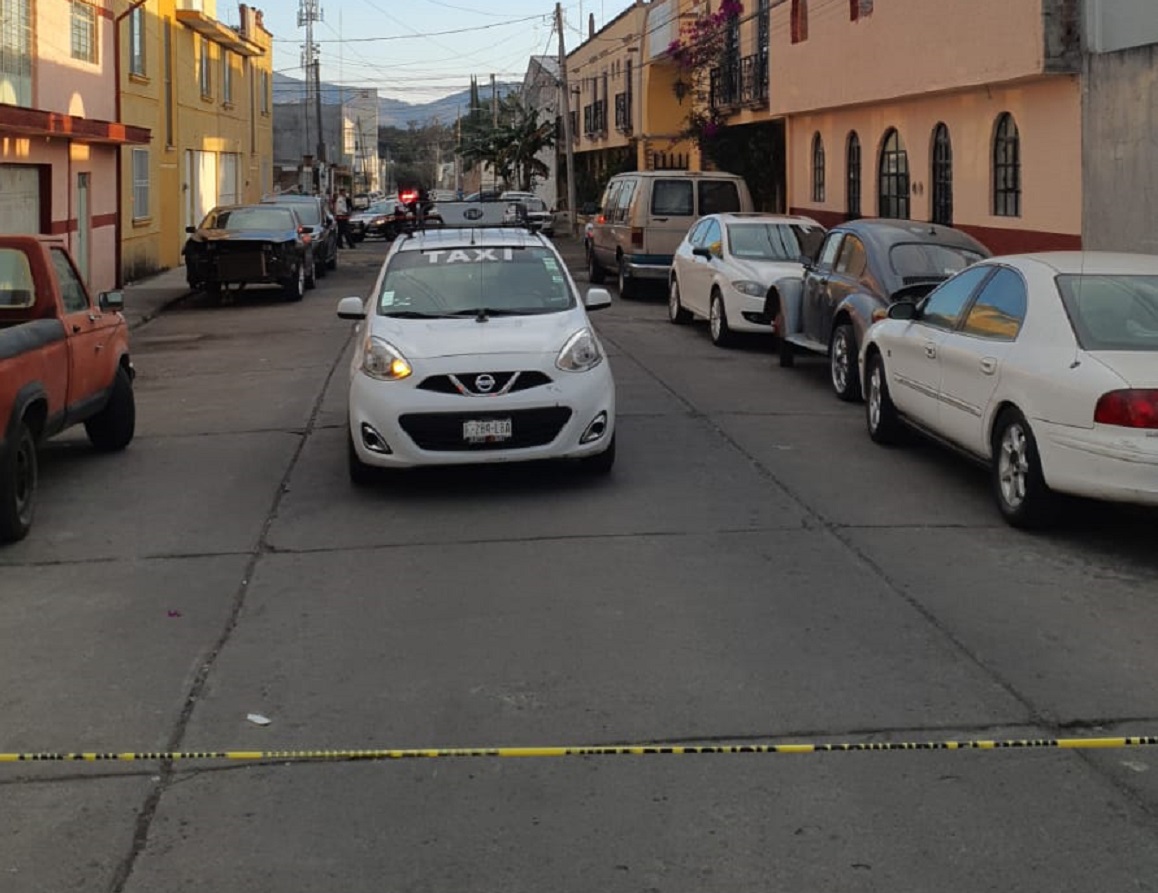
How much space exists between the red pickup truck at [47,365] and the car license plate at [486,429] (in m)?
2.48

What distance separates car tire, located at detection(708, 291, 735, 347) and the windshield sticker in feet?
23.1

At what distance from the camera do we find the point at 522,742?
5.33 m

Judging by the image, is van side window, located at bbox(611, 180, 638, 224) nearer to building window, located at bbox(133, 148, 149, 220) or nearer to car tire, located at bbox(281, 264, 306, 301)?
car tire, located at bbox(281, 264, 306, 301)

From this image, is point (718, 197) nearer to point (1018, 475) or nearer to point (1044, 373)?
point (1018, 475)

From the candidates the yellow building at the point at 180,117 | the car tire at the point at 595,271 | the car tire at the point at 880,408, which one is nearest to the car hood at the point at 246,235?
the yellow building at the point at 180,117

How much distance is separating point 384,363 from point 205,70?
1248 inches

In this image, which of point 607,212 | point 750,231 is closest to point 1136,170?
point 750,231

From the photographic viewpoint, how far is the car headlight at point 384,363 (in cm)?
942

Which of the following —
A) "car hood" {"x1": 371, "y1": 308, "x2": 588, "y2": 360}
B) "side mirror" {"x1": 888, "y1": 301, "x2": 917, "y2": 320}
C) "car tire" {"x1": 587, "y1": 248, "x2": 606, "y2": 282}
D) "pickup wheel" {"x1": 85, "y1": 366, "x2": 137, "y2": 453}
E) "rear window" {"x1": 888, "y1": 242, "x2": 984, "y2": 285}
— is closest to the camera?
"car hood" {"x1": 371, "y1": 308, "x2": 588, "y2": 360}

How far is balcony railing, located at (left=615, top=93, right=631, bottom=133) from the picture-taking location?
5031cm

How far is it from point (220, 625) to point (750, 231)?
1244 cm

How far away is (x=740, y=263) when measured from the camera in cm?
1761

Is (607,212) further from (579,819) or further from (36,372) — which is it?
(579,819)

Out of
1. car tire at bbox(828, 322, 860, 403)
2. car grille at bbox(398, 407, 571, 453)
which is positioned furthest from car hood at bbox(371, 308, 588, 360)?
car tire at bbox(828, 322, 860, 403)
